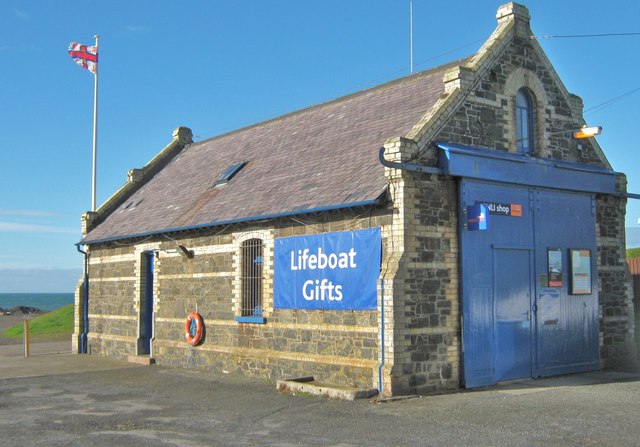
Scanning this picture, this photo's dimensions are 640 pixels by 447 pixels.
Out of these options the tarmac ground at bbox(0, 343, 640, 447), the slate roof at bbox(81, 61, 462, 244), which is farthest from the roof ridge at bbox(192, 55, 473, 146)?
the tarmac ground at bbox(0, 343, 640, 447)

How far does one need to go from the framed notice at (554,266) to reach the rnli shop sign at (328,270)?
14.1ft

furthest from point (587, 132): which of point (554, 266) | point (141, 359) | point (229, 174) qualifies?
point (141, 359)

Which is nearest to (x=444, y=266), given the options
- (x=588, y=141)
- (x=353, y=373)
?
(x=353, y=373)

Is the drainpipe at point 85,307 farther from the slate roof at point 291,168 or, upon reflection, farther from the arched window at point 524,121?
the arched window at point 524,121

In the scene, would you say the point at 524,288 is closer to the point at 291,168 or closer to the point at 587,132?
the point at 587,132

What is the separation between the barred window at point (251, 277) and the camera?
1695 cm

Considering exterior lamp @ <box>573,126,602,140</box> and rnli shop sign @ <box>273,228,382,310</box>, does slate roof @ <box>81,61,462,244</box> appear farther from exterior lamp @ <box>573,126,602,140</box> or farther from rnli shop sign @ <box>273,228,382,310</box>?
exterior lamp @ <box>573,126,602,140</box>

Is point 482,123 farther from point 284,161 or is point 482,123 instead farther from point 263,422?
point 263,422

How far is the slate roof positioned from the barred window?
2.58ft

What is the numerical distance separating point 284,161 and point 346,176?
3.83 metres

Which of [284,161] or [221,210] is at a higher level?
[284,161]

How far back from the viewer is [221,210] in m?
18.1

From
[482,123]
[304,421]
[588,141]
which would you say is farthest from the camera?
[588,141]

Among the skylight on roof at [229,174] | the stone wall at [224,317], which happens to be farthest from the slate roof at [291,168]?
the stone wall at [224,317]
